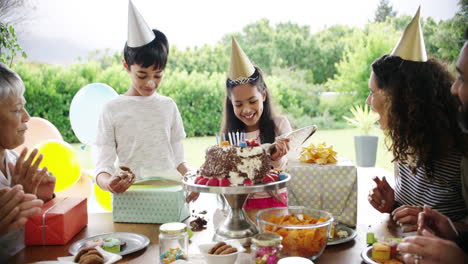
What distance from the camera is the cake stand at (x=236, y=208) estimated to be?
1413 millimetres

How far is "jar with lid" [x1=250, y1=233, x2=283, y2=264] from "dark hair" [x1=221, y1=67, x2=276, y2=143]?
1164 mm

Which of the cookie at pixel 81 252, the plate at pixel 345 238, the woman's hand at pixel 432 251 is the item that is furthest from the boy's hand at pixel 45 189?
the woman's hand at pixel 432 251

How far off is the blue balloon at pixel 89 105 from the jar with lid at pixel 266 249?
8.89ft

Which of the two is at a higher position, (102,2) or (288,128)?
(102,2)

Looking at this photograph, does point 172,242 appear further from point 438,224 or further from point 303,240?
point 438,224

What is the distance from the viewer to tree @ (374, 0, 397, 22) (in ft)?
43.4

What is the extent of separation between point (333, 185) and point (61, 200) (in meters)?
1.08

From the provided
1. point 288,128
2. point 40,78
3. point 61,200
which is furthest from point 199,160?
point 61,200

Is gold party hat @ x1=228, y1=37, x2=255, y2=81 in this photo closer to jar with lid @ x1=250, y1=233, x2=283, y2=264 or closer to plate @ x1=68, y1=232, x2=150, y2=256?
plate @ x1=68, y1=232, x2=150, y2=256

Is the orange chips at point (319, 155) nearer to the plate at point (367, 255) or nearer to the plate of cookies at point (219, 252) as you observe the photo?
the plate at point (367, 255)

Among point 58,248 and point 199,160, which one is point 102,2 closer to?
point 199,160

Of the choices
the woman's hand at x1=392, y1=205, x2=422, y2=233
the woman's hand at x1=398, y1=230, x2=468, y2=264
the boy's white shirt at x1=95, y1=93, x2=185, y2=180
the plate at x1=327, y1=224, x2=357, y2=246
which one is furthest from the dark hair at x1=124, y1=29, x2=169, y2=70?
the woman's hand at x1=398, y1=230, x2=468, y2=264

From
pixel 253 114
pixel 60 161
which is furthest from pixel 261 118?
pixel 60 161

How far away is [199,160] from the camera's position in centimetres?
868
